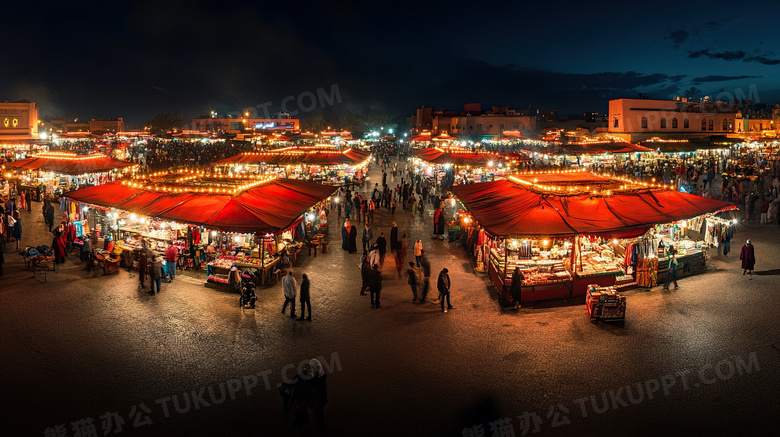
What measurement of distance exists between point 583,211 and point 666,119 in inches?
1955

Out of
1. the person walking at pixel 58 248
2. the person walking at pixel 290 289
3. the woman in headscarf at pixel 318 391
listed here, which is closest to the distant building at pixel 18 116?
the person walking at pixel 58 248

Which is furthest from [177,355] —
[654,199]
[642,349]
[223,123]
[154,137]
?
[223,123]

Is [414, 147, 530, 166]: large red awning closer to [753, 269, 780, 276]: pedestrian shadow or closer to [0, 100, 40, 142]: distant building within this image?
[753, 269, 780, 276]: pedestrian shadow

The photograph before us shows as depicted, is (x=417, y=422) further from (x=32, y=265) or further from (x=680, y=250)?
(x=32, y=265)

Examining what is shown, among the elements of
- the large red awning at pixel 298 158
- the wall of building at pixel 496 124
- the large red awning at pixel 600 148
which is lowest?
the large red awning at pixel 298 158

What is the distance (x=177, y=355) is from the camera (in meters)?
8.09

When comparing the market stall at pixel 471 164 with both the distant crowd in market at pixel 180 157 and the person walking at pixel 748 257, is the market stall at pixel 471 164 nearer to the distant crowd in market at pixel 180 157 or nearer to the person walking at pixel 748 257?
the person walking at pixel 748 257

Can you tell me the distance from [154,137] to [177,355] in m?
68.5

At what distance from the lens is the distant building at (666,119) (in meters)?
50.6

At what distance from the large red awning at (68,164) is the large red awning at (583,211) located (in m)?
20.5

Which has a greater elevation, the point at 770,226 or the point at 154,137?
the point at 154,137

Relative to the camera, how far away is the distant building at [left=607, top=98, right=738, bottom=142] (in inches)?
1993

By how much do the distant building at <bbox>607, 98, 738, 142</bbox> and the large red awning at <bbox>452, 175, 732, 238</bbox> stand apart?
39.2 meters

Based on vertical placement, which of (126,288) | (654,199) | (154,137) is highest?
(154,137)
